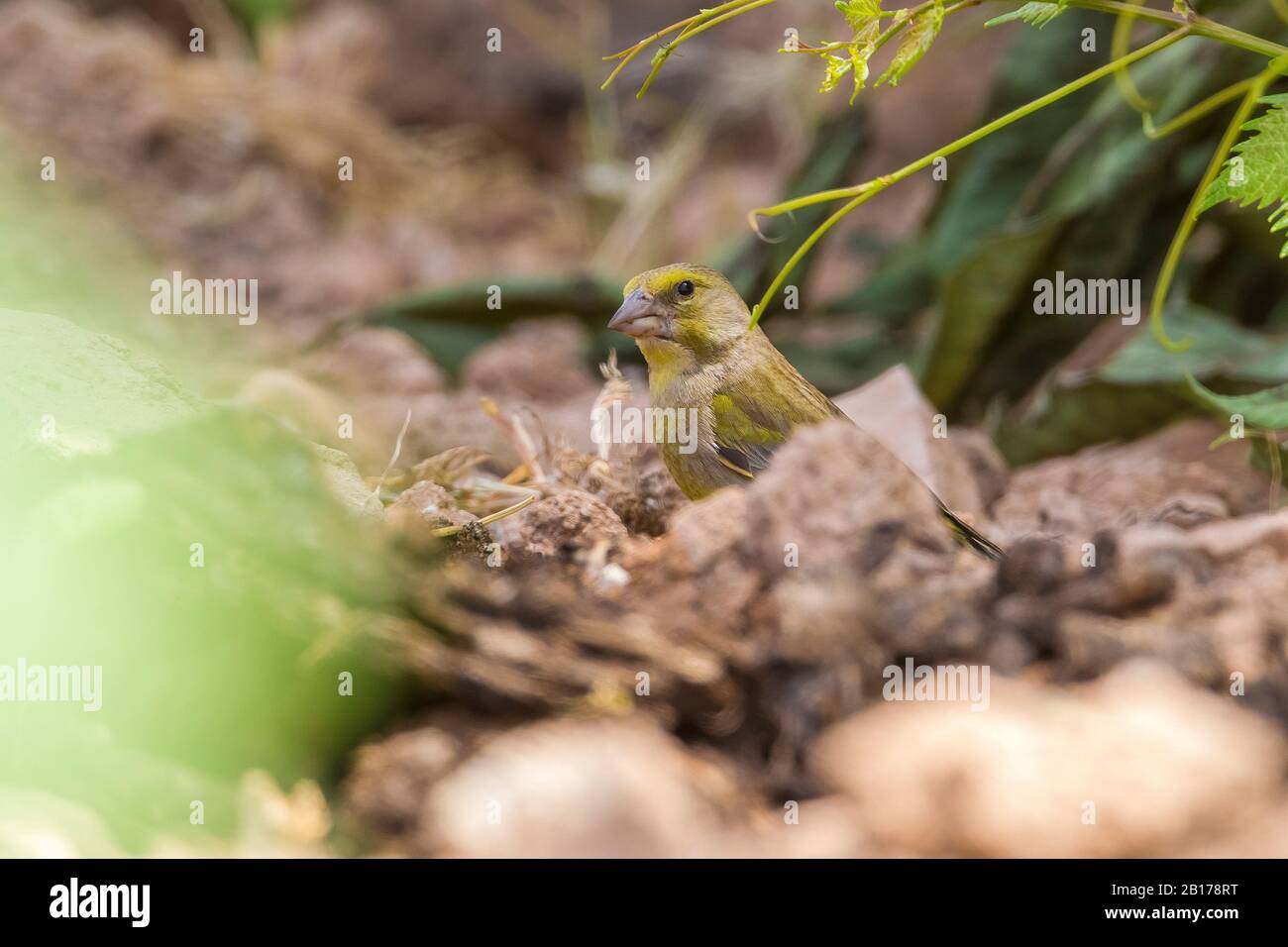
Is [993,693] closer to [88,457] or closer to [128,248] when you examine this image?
[88,457]

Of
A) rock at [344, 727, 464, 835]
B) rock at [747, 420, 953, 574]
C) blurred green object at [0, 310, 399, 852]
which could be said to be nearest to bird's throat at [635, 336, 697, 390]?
rock at [747, 420, 953, 574]

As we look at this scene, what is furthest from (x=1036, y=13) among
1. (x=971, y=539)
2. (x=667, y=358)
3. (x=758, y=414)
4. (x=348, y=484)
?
(x=348, y=484)

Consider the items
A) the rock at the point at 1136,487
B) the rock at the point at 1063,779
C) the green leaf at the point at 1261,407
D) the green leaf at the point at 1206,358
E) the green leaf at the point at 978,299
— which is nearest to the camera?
the rock at the point at 1063,779

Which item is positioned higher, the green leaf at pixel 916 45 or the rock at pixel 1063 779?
the green leaf at pixel 916 45

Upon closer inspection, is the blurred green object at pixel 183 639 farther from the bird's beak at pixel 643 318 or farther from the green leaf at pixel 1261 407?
the green leaf at pixel 1261 407

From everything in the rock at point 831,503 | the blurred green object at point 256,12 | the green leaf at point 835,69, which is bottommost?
the rock at point 831,503

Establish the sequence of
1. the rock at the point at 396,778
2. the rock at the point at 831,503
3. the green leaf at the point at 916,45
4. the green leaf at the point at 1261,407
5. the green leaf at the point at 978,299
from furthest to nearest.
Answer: the green leaf at the point at 978,299, the green leaf at the point at 1261,407, the green leaf at the point at 916,45, the rock at the point at 831,503, the rock at the point at 396,778

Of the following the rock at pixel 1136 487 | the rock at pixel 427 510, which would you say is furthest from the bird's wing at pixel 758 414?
the rock at pixel 427 510

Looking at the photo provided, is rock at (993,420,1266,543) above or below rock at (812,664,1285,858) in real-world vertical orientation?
above

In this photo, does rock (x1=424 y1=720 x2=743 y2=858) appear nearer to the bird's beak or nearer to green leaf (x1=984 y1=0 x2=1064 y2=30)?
green leaf (x1=984 y1=0 x2=1064 y2=30)
